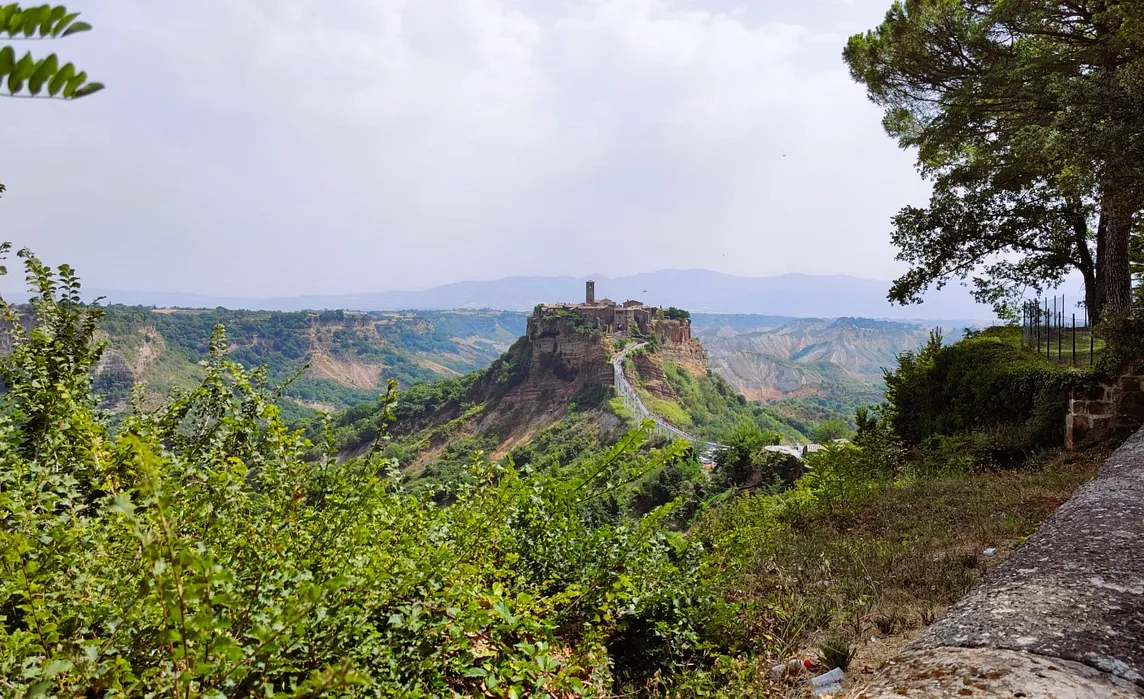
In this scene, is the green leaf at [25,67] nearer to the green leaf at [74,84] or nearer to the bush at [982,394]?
the green leaf at [74,84]

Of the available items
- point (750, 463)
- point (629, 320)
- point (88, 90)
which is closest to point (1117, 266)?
point (88, 90)

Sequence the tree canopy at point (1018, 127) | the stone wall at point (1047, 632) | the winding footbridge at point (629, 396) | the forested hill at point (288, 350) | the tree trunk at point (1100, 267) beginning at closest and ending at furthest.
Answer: the stone wall at point (1047, 632) → the tree canopy at point (1018, 127) → the tree trunk at point (1100, 267) → the winding footbridge at point (629, 396) → the forested hill at point (288, 350)

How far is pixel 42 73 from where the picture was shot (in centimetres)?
99

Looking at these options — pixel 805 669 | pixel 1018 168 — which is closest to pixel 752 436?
pixel 1018 168

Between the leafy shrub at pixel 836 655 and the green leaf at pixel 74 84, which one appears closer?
the green leaf at pixel 74 84

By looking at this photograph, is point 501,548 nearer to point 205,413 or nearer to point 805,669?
point 805,669

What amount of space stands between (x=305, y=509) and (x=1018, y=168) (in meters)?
12.4

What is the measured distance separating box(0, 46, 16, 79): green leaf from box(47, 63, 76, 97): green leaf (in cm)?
6

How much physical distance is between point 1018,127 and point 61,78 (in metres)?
11.3

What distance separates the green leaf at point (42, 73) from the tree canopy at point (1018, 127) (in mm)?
8467

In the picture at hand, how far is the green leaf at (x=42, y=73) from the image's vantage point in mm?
966

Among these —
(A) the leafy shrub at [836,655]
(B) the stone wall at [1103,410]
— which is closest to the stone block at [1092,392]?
(B) the stone wall at [1103,410]

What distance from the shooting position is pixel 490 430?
200 feet

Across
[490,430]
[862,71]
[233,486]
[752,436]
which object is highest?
[862,71]
